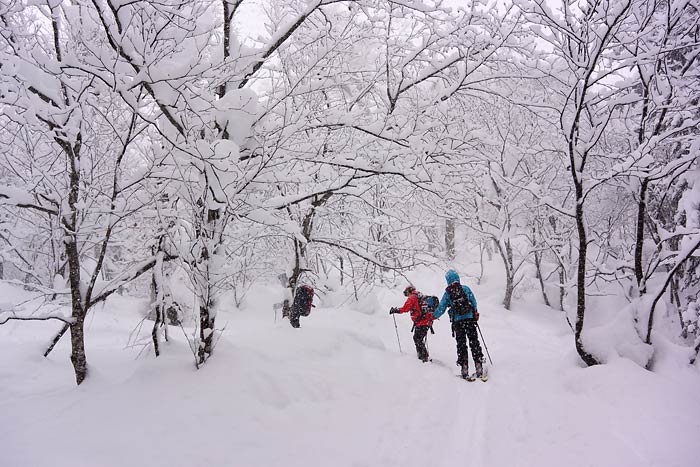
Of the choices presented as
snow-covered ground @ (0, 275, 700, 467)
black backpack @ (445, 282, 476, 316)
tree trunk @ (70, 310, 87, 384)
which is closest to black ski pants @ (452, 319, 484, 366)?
black backpack @ (445, 282, 476, 316)

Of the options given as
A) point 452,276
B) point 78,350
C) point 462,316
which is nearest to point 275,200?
point 78,350

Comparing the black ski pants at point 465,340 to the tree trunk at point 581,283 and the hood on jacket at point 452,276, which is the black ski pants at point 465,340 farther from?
the tree trunk at point 581,283

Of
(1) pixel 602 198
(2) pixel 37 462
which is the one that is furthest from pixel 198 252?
(1) pixel 602 198

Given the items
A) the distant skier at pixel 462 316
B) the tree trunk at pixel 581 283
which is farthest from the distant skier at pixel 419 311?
the tree trunk at pixel 581 283

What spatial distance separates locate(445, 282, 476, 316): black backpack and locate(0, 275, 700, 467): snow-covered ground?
1209mm

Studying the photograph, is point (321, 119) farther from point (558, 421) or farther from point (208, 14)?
point (558, 421)

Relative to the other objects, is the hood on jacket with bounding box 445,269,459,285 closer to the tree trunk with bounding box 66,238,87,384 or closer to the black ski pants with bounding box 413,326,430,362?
the black ski pants with bounding box 413,326,430,362

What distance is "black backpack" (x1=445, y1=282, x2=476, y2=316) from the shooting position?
6343 mm

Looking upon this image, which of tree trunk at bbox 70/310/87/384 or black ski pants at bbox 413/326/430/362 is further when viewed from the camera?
black ski pants at bbox 413/326/430/362

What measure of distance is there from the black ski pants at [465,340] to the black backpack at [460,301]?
16cm

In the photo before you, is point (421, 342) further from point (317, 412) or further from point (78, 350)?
point (78, 350)

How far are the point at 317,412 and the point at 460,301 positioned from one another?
3.32 metres

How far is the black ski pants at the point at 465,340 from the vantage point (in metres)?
6.13

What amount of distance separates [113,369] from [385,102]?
491 centimetres
